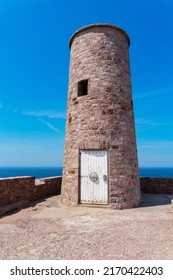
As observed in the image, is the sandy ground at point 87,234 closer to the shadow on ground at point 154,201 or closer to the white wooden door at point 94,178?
the white wooden door at point 94,178

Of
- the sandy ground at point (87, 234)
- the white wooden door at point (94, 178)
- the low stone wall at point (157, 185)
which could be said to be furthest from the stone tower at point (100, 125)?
the low stone wall at point (157, 185)

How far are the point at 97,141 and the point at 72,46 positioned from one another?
5519 mm

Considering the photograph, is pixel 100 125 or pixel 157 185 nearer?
pixel 100 125

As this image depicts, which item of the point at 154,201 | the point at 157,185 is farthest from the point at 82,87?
the point at 157,185

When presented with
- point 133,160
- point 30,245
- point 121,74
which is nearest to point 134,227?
point 30,245

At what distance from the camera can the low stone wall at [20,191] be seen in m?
7.69

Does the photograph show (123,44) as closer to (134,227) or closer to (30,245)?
(134,227)

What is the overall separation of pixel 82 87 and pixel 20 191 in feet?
19.1

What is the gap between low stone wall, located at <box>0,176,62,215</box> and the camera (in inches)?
303

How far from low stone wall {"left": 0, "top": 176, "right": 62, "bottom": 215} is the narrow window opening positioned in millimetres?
4968

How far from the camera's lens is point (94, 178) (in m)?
8.23

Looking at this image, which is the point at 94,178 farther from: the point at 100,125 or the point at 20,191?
the point at 20,191

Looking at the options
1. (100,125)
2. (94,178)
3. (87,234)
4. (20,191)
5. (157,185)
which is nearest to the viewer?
(87,234)

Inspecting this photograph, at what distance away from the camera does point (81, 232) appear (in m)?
5.18
